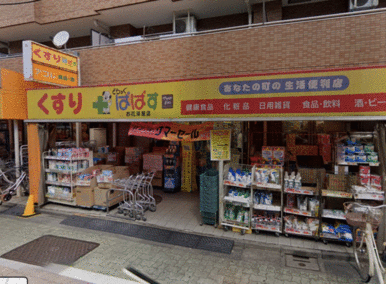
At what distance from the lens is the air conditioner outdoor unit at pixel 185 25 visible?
10427 millimetres

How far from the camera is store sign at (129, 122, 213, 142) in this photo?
6879 mm

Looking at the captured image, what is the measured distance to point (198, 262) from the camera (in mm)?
5215

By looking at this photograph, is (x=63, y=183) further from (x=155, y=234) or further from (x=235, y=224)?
(x=235, y=224)

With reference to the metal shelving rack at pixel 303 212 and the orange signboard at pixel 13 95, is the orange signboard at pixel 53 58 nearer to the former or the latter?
the orange signboard at pixel 13 95

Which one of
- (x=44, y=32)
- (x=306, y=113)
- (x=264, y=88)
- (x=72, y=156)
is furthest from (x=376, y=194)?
(x=44, y=32)

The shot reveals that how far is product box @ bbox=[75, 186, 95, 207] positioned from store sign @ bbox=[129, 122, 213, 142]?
2609mm

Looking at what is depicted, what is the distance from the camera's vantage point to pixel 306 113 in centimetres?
545

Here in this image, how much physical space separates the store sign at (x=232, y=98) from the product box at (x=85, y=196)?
239 cm

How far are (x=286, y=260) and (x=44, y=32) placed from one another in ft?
50.6

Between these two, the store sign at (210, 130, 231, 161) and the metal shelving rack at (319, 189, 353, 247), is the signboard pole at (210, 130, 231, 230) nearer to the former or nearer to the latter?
the store sign at (210, 130, 231, 161)

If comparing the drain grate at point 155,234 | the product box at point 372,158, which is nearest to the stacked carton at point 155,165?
the drain grate at point 155,234

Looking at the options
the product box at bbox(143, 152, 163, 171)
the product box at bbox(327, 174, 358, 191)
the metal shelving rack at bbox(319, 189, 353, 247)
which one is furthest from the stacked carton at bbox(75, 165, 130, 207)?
the product box at bbox(327, 174, 358, 191)

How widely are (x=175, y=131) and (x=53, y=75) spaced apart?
17.6ft

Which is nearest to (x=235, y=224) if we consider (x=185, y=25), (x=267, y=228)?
(x=267, y=228)
